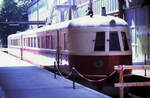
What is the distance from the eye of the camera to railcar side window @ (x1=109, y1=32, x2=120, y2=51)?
46.7ft

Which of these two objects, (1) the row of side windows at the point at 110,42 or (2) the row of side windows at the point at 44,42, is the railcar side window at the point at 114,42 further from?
(2) the row of side windows at the point at 44,42

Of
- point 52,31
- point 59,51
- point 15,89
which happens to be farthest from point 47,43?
point 15,89

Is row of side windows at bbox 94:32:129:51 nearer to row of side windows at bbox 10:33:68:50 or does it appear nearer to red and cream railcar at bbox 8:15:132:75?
red and cream railcar at bbox 8:15:132:75

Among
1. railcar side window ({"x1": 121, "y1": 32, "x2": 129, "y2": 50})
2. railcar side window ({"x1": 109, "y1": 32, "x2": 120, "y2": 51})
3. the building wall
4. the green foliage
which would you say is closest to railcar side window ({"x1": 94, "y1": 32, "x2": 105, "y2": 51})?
railcar side window ({"x1": 109, "y1": 32, "x2": 120, "y2": 51})

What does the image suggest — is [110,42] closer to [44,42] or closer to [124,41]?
[124,41]

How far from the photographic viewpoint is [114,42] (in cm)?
1434

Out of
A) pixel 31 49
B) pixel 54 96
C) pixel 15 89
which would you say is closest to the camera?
pixel 54 96

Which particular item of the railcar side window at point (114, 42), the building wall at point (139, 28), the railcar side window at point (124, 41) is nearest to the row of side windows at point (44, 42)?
the railcar side window at point (114, 42)

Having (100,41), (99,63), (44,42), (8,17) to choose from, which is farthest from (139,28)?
(8,17)

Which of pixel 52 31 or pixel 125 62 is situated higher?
pixel 52 31

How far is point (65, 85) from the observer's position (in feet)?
43.9

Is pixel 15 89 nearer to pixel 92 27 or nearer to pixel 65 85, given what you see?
pixel 65 85

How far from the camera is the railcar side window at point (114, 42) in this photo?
1423 centimetres

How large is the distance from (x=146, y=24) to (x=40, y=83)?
15.4 m
